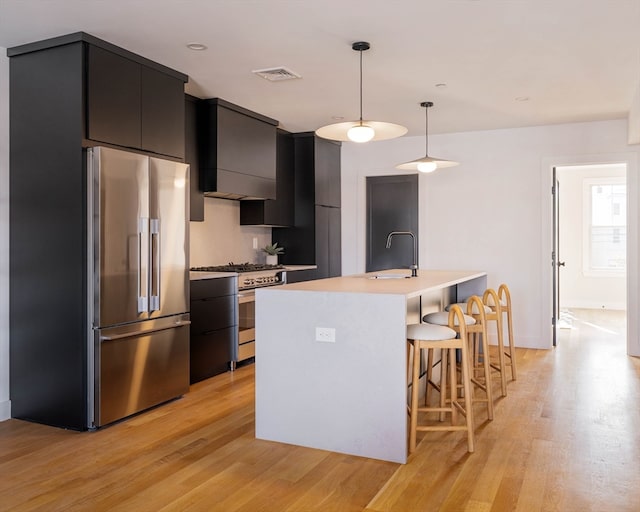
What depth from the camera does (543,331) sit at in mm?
6223

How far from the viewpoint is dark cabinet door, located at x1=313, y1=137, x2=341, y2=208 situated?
21.8ft

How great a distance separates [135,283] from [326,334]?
1353 mm

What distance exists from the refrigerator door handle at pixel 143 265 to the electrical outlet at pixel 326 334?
4.19 feet

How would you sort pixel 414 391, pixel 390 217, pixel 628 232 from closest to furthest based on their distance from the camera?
1. pixel 414 391
2. pixel 628 232
3. pixel 390 217

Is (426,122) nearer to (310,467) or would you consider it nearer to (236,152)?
(236,152)

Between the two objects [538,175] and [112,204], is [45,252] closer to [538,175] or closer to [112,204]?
[112,204]

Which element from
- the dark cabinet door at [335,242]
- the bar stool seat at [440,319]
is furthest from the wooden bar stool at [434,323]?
the dark cabinet door at [335,242]

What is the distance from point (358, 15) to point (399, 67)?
102 centimetres

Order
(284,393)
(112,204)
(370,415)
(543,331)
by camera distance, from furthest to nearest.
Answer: (543,331) → (112,204) → (284,393) → (370,415)

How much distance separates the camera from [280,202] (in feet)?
21.0

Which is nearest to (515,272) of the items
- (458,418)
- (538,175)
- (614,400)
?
(538,175)

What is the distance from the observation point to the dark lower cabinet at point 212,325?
4.59 metres

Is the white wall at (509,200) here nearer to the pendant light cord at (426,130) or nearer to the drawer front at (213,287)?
the pendant light cord at (426,130)

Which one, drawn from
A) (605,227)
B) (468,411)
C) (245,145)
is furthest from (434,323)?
(605,227)
